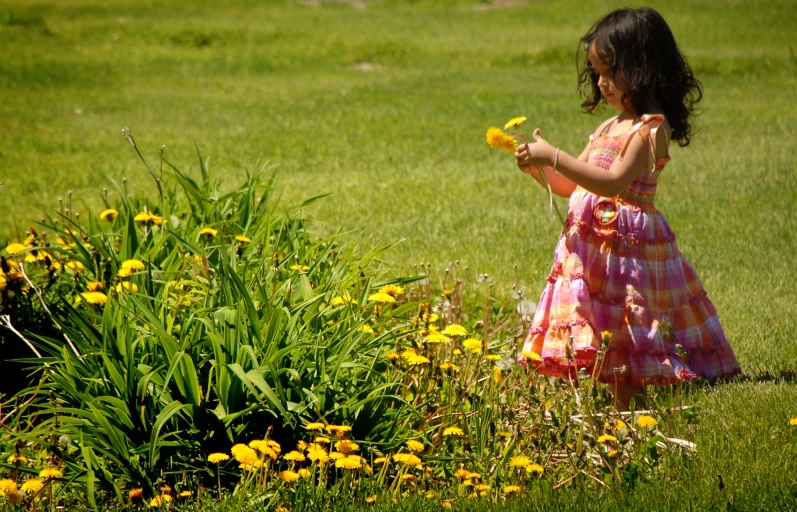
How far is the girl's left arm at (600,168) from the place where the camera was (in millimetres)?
3406

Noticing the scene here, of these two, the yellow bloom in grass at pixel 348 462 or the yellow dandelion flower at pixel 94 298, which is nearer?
the yellow bloom in grass at pixel 348 462

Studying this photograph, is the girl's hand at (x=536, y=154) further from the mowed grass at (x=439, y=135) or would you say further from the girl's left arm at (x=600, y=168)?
the mowed grass at (x=439, y=135)

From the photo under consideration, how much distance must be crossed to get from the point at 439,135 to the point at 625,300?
6.53 metres

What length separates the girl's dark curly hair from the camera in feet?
11.7

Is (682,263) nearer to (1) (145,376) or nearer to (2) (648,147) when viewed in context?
(2) (648,147)

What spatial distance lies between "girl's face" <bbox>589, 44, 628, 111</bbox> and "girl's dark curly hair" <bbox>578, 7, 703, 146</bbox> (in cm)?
2

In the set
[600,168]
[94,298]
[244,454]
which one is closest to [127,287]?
[94,298]

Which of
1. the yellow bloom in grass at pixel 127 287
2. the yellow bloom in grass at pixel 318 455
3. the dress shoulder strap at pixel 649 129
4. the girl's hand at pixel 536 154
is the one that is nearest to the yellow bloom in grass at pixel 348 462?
the yellow bloom in grass at pixel 318 455

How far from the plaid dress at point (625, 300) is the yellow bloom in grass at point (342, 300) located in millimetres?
775

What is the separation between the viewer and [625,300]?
3.58 metres

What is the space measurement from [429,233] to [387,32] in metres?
13.8

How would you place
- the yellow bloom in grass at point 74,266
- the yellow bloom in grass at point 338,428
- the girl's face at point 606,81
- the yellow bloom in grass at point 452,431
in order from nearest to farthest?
the yellow bloom in grass at point 338,428 → the yellow bloom in grass at point 452,431 → the girl's face at point 606,81 → the yellow bloom in grass at point 74,266

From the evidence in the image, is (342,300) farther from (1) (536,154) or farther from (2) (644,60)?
(2) (644,60)

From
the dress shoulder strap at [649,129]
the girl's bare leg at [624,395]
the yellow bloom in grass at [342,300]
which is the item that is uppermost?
the dress shoulder strap at [649,129]
